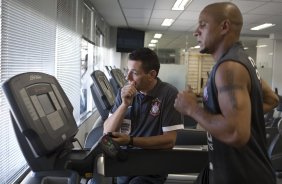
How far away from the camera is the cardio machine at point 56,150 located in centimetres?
109

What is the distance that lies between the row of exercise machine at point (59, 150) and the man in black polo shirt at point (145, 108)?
22cm

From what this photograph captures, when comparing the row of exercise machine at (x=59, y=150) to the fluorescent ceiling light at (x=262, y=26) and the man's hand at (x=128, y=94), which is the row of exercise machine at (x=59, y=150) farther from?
the fluorescent ceiling light at (x=262, y=26)

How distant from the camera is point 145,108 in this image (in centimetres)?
194

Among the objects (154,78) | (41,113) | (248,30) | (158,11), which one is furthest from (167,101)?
(248,30)

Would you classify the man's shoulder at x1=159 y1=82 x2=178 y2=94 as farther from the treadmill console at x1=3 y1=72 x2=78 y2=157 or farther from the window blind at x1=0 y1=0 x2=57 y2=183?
the window blind at x1=0 y1=0 x2=57 y2=183

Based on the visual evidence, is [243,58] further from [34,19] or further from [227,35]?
[34,19]

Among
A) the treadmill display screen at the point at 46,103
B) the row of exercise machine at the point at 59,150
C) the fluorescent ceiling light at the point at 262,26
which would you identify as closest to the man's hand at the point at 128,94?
the row of exercise machine at the point at 59,150

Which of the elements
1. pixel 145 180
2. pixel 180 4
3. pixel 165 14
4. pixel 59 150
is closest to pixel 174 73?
pixel 165 14

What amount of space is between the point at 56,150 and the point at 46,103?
0.61 feet

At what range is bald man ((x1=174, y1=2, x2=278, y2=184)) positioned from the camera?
1.19 m

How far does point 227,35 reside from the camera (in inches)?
53.5

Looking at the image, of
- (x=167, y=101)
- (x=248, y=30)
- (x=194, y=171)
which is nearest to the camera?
(x=194, y=171)

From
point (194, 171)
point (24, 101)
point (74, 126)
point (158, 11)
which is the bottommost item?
point (194, 171)

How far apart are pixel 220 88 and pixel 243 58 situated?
0.53ft
